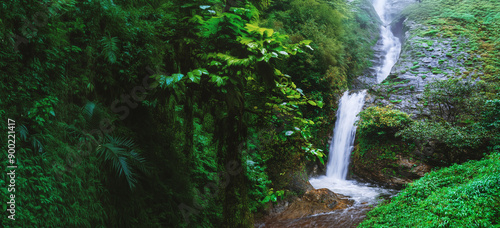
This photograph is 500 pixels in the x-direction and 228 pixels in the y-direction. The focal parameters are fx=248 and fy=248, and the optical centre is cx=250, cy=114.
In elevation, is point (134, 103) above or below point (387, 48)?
below

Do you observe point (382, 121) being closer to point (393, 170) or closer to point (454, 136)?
Answer: point (393, 170)

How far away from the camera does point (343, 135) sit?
38.7 ft

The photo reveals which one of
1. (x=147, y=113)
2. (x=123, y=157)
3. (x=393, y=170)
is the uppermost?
(x=147, y=113)

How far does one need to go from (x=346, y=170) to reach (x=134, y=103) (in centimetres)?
1004

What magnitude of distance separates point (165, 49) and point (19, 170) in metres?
2.15

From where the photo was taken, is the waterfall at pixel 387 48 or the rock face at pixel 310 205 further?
the waterfall at pixel 387 48

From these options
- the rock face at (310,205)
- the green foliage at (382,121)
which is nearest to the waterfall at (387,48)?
the green foliage at (382,121)

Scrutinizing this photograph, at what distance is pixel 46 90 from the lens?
8.46ft

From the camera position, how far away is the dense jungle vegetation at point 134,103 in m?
2.40

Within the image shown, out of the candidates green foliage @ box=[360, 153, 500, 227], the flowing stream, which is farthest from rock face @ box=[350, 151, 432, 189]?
green foliage @ box=[360, 153, 500, 227]

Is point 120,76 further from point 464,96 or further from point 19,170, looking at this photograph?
point 464,96

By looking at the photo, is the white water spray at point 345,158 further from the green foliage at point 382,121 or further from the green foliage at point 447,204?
the green foliage at point 447,204

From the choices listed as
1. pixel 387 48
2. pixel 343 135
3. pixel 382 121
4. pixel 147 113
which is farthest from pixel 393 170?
pixel 387 48

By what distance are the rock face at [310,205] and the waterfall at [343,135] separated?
11.3 feet
